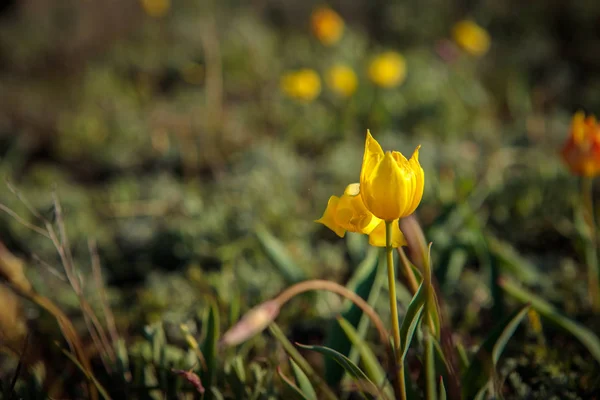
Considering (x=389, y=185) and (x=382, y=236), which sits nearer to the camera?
(x=389, y=185)

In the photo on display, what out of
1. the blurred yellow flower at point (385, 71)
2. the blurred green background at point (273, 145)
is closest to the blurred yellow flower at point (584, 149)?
the blurred green background at point (273, 145)

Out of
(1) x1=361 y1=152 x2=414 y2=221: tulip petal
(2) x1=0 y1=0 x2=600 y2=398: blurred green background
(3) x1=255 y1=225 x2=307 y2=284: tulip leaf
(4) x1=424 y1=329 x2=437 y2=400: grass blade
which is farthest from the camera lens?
(2) x1=0 y1=0 x2=600 y2=398: blurred green background

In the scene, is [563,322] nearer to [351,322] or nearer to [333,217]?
[351,322]

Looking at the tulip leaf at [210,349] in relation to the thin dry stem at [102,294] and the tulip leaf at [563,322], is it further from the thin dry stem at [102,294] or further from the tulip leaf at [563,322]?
the tulip leaf at [563,322]

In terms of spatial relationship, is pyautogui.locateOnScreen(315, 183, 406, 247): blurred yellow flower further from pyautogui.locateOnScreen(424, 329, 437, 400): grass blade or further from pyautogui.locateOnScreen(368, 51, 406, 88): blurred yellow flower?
pyautogui.locateOnScreen(368, 51, 406, 88): blurred yellow flower

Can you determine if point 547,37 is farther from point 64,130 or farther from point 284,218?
point 64,130

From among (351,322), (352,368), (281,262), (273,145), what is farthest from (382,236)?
(273,145)

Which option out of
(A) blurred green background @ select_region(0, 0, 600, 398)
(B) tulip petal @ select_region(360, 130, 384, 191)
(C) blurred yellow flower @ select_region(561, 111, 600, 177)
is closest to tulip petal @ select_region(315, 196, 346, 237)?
(B) tulip petal @ select_region(360, 130, 384, 191)

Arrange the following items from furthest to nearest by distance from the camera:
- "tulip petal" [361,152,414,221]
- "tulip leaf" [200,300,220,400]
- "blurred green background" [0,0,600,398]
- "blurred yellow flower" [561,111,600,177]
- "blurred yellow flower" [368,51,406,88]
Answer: "blurred yellow flower" [368,51,406,88], "blurred green background" [0,0,600,398], "blurred yellow flower" [561,111,600,177], "tulip leaf" [200,300,220,400], "tulip petal" [361,152,414,221]
